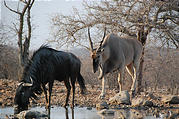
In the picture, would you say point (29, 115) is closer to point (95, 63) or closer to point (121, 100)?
point (95, 63)

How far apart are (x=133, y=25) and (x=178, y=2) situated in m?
2.43

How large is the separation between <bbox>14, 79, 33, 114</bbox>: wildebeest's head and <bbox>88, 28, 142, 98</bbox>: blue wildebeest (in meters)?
2.55

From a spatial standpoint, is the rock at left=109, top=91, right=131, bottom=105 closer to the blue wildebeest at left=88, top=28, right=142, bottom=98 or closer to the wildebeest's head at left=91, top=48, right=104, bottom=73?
the blue wildebeest at left=88, top=28, right=142, bottom=98

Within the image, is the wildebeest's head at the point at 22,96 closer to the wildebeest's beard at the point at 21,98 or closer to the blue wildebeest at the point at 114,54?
the wildebeest's beard at the point at 21,98

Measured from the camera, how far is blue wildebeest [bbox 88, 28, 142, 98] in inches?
418

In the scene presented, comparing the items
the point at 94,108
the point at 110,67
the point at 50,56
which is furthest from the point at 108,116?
the point at 110,67

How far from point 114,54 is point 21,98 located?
14.0 feet

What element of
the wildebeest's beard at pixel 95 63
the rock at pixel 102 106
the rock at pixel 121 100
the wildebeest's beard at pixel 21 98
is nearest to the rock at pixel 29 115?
the wildebeest's beard at pixel 21 98

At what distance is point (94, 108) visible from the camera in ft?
33.2

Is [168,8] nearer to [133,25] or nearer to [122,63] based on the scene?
[133,25]

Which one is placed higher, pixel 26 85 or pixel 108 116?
pixel 26 85

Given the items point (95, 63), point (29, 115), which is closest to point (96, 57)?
point (95, 63)

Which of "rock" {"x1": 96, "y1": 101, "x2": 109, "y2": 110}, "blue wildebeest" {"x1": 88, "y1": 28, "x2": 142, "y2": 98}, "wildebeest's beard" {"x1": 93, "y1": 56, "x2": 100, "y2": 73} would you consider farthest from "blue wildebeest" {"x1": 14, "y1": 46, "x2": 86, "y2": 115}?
"rock" {"x1": 96, "y1": 101, "x2": 109, "y2": 110}

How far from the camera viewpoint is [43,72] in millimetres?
9180
